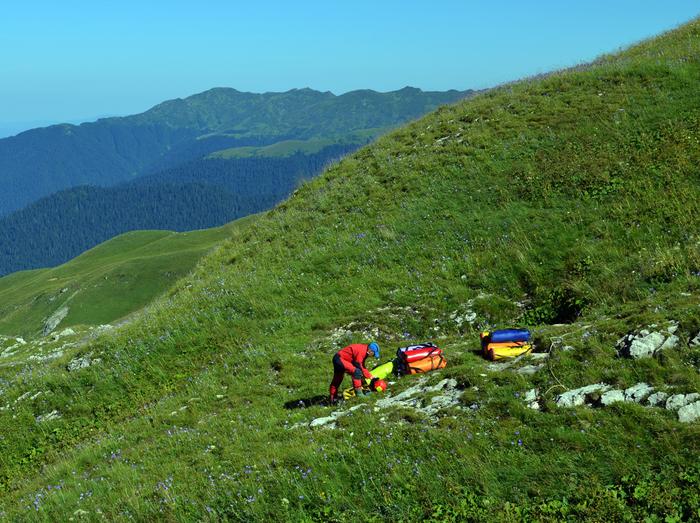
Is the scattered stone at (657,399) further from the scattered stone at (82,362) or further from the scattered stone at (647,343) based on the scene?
the scattered stone at (82,362)

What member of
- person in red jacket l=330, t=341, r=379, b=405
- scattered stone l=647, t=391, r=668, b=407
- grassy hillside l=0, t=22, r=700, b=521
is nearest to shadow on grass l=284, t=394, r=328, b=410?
grassy hillside l=0, t=22, r=700, b=521

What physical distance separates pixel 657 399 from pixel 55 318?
505ft

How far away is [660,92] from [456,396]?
1969 centimetres

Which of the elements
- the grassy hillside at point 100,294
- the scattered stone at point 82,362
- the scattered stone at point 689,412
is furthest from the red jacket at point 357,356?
the grassy hillside at point 100,294

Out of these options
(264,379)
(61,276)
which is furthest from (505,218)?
(61,276)

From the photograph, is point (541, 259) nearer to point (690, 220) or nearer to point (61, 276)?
point (690, 220)

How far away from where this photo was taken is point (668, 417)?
7.75 m

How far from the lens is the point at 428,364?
483 inches

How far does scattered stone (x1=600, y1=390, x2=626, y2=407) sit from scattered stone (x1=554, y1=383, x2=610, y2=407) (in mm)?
148

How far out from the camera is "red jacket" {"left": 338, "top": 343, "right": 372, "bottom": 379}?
12.2m

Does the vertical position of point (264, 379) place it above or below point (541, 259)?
below

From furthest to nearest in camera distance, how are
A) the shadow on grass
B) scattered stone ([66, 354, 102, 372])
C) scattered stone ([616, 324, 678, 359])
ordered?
scattered stone ([66, 354, 102, 372]) < the shadow on grass < scattered stone ([616, 324, 678, 359])

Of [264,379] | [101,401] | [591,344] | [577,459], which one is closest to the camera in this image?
[577,459]

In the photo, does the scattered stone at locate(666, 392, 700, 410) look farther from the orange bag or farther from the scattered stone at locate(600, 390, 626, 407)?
the orange bag
